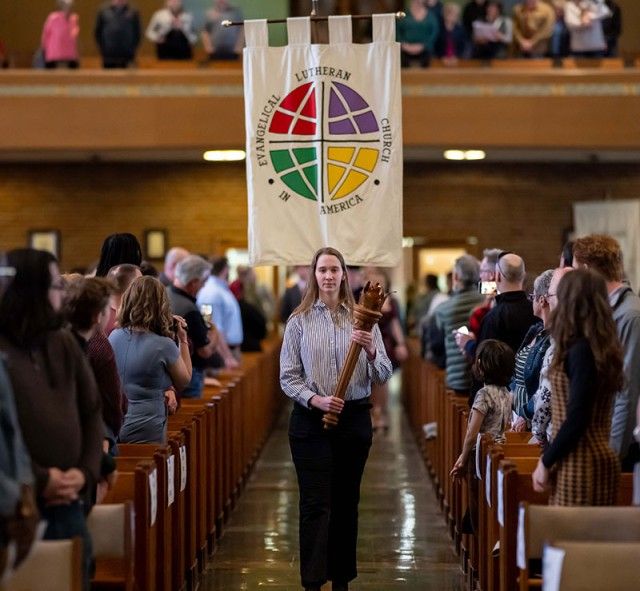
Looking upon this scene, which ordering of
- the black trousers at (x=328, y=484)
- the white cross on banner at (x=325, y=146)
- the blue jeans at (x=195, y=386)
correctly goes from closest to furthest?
the black trousers at (x=328, y=484) → the white cross on banner at (x=325, y=146) → the blue jeans at (x=195, y=386)

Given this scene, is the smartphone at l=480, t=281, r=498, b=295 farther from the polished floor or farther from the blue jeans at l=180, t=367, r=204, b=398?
the blue jeans at l=180, t=367, r=204, b=398

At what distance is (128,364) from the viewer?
7.09 metres

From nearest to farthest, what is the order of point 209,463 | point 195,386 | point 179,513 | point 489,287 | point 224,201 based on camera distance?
point 179,513
point 489,287
point 209,463
point 195,386
point 224,201

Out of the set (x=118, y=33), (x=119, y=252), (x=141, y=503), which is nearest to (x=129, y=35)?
(x=118, y=33)

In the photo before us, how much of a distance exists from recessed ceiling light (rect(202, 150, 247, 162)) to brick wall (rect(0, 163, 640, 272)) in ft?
2.64

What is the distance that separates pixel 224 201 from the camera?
67.1 feet

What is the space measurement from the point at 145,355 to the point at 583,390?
2.65m

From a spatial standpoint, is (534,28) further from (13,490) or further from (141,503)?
(13,490)

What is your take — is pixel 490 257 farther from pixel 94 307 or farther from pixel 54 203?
pixel 54 203

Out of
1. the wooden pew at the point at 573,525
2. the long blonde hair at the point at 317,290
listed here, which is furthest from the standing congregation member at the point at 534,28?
the wooden pew at the point at 573,525

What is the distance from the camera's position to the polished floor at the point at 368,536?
795cm

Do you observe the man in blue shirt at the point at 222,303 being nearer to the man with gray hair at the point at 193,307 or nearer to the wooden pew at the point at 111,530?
the man with gray hair at the point at 193,307

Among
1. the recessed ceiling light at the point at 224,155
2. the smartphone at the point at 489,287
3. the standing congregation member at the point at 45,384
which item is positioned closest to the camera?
the standing congregation member at the point at 45,384

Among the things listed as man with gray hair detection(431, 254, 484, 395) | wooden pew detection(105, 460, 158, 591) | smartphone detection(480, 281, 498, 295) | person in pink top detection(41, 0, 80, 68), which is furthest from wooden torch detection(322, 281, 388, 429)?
person in pink top detection(41, 0, 80, 68)
